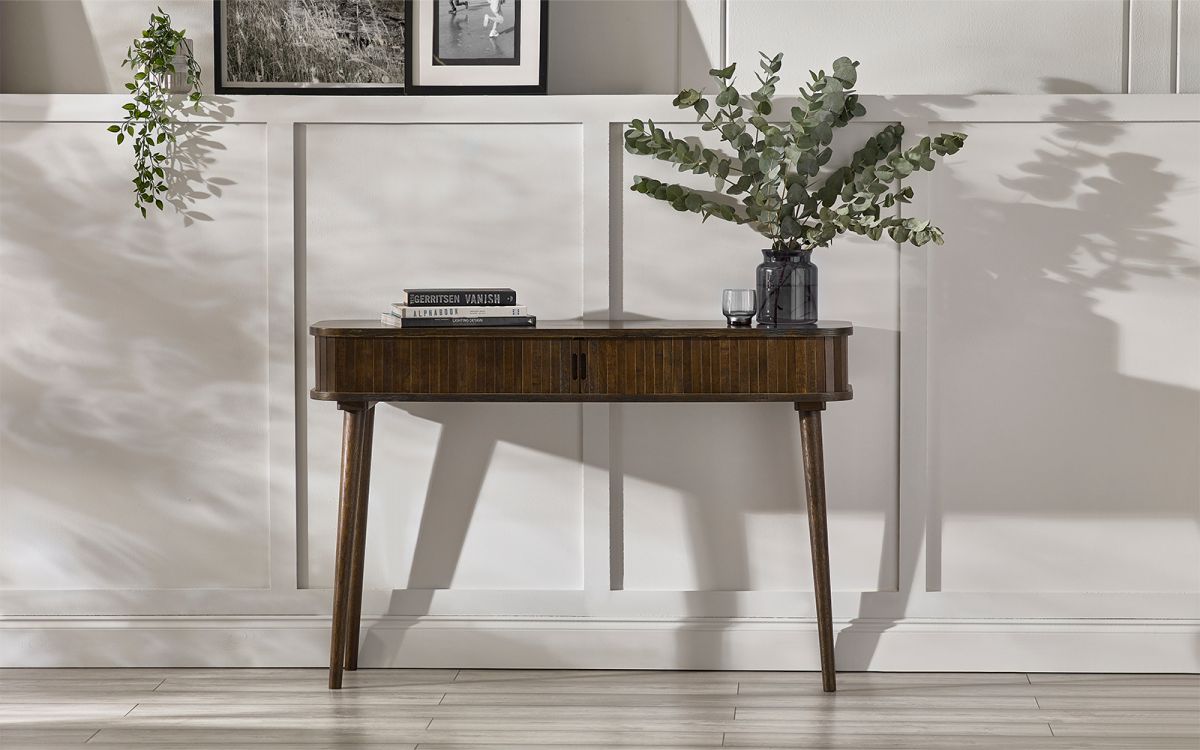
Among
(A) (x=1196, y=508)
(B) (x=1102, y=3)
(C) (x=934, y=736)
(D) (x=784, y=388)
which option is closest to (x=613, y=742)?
(C) (x=934, y=736)

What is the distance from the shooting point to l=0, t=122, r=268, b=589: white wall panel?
2.98 metres

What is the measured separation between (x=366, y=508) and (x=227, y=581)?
1.60 feet

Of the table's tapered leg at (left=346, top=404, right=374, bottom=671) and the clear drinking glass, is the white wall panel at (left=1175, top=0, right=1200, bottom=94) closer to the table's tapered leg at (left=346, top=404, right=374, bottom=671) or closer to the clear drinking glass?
the clear drinking glass

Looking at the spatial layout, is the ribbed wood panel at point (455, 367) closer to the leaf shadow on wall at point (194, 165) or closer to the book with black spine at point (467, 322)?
the book with black spine at point (467, 322)

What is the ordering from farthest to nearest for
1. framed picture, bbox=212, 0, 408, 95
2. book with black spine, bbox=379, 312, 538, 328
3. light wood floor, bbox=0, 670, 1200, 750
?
framed picture, bbox=212, 0, 408, 95
book with black spine, bbox=379, 312, 538, 328
light wood floor, bbox=0, 670, 1200, 750

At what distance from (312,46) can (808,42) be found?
1322mm

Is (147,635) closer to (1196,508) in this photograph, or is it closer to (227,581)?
(227,581)

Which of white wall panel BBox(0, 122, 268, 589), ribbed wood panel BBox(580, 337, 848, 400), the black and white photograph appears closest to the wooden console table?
ribbed wood panel BBox(580, 337, 848, 400)

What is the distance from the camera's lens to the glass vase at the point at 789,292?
2.77 m

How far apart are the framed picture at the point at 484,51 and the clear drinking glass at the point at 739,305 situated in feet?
2.51

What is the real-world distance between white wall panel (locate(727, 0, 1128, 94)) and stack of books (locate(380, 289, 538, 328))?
37.7 inches

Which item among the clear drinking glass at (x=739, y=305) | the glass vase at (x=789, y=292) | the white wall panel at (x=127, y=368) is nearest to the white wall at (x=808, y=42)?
the white wall panel at (x=127, y=368)

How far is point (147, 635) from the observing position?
3020 millimetres

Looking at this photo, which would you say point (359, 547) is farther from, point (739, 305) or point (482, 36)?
point (482, 36)
